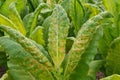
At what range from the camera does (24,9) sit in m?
3.00

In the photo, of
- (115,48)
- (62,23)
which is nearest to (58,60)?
(62,23)

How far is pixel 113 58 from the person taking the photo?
88.4 inches

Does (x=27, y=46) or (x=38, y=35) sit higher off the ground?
(x=27, y=46)

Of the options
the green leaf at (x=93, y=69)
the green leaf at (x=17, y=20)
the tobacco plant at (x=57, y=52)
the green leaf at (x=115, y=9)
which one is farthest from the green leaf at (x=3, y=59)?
the green leaf at (x=115, y=9)

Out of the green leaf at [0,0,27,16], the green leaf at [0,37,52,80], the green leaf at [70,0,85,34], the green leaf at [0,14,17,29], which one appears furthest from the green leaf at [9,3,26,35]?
the green leaf at [0,37,52,80]

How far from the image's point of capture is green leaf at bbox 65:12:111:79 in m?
1.86

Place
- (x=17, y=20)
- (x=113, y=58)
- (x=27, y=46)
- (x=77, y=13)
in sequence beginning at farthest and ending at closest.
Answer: (x=77, y=13), (x=17, y=20), (x=113, y=58), (x=27, y=46)

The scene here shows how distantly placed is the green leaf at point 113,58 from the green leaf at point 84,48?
0.96 ft

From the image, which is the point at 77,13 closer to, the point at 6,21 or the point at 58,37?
the point at 6,21

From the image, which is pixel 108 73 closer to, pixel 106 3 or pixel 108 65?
pixel 108 65

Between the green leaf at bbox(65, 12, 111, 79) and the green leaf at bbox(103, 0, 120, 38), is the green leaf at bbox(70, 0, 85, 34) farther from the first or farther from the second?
the green leaf at bbox(65, 12, 111, 79)

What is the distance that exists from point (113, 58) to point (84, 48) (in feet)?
1.47

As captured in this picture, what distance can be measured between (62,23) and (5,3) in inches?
41.1

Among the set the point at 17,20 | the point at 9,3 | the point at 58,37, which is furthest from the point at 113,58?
the point at 9,3
